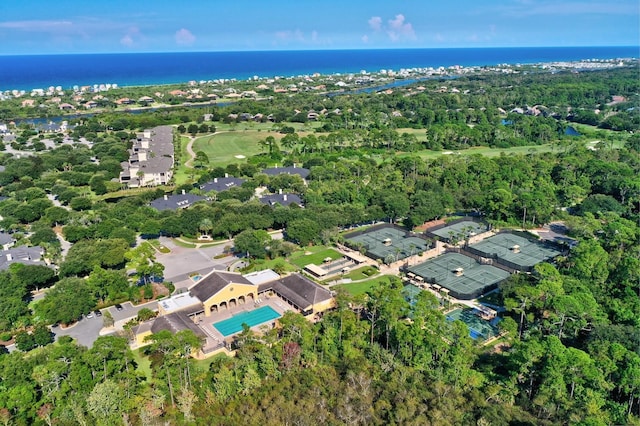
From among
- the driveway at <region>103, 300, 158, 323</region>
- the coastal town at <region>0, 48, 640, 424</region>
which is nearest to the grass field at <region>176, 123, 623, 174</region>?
the coastal town at <region>0, 48, 640, 424</region>

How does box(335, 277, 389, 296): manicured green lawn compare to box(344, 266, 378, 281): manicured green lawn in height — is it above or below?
below

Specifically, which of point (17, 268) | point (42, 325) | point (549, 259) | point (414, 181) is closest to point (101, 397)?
point (42, 325)

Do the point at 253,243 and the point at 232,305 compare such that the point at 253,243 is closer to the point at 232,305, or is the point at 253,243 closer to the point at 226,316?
the point at 232,305

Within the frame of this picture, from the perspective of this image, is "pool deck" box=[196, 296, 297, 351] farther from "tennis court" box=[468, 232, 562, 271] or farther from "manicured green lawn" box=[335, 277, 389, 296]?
"tennis court" box=[468, 232, 562, 271]

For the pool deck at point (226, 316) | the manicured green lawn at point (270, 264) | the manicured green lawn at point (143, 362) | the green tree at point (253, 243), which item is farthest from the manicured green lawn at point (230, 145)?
the manicured green lawn at point (143, 362)

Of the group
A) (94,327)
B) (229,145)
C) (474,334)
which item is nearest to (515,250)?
(474,334)

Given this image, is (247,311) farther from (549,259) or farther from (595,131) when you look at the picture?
(595,131)
